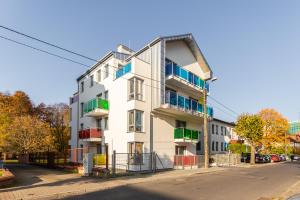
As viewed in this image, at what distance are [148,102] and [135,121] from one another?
241 cm

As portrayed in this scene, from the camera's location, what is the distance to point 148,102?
24859 mm

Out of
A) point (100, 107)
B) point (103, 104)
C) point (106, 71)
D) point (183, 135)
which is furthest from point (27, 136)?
point (183, 135)

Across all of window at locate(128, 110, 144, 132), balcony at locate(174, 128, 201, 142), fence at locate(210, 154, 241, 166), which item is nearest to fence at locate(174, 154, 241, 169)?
fence at locate(210, 154, 241, 166)

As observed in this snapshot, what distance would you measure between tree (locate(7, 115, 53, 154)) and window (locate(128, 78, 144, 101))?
18.3m

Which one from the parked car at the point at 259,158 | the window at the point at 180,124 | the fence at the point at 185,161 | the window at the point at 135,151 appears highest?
the window at the point at 180,124

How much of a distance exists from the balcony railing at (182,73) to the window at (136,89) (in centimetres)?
317

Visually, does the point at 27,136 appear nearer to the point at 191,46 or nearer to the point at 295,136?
the point at 191,46

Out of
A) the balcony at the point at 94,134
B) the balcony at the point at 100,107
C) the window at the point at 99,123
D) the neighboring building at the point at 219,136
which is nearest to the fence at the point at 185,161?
the balcony at the point at 94,134

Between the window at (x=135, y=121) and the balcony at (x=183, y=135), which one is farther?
the balcony at (x=183, y=135)

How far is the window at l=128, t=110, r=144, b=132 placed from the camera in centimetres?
2339

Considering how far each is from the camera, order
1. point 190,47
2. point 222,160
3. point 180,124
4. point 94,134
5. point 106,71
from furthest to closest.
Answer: point 222,160 < point 190,47 < point 180,124 < point 106,71 < point 94,134

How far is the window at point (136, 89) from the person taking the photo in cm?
2397

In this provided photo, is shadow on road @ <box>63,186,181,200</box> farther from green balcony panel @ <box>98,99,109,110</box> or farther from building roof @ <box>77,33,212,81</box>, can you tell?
building roof @ <box>77,33,212,81</box>

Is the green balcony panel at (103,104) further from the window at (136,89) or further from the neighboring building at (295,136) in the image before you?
the neighboring building at (295,136)
